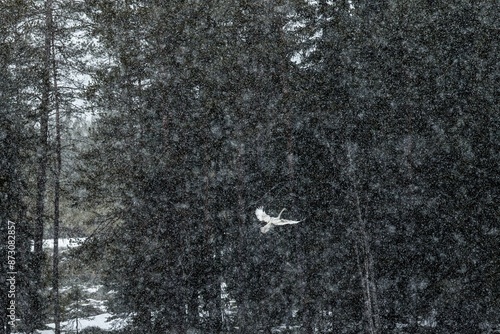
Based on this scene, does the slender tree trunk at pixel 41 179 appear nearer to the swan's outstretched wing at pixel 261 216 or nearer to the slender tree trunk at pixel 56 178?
the slender tree trunk at pixel 56 178

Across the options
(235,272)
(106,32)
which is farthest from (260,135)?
(106,32)

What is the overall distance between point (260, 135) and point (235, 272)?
4266 mm

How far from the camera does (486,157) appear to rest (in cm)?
1267

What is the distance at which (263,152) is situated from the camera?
1393 centimetres

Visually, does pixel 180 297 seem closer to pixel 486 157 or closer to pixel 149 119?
pixel 149 119

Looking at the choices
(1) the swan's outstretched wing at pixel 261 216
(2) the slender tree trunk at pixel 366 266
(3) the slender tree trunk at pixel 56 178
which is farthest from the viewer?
(3) the slender tree trunk at pixel 56 178

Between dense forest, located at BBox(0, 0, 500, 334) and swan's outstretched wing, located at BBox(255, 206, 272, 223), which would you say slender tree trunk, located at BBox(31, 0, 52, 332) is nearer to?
dense forest, located at BBox(0, 0, 500, 334)

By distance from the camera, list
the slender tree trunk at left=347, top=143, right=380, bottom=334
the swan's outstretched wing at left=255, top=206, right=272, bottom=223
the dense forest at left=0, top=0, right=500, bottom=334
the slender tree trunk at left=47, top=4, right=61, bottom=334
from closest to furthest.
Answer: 1. the swan's outstretched wing at left=255, top=206, right=272, bottom=223
2. the dense forest at left=0, top=0, right=500, bottom=334
3. the slender tree trunk at left=347, top=143, right=380, bottom=334
4. the slender tree trunk at left=47, top=4, right=61, bottom=334

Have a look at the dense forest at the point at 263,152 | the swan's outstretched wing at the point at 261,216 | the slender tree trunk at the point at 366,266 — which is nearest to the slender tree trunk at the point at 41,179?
the dense forest at the point at 263,152

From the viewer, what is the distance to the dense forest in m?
12.8

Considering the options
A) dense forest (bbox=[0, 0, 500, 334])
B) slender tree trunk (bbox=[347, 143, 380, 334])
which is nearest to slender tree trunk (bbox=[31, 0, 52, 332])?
dense forest (bbox=[0, 0, 500, 334])

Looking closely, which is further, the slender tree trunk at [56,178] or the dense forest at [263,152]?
the slender tree trunk at [56,178]

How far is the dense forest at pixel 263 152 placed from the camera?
12750 mm

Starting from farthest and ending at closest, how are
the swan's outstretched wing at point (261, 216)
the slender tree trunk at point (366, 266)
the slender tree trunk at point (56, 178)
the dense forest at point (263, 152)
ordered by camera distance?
the slender tree trunk at point (56, 178) < the slender tree trunk at point (366, 266) < the dense forest at point (263, 152) < the swan's outstretched wing at point (261, 216)
